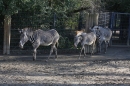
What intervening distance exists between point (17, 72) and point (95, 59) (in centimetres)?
434

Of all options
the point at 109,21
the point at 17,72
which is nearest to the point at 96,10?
the point at 109,21

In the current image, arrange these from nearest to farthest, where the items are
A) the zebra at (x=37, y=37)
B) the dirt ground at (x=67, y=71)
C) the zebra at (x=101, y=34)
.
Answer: the dirt ground at (x=67, y=71), the zebra at (x=37, y=37), the zebra at (x=101, y=34)

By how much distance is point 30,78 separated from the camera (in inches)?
416

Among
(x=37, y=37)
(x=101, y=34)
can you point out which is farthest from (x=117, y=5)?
(x=37, y=37)

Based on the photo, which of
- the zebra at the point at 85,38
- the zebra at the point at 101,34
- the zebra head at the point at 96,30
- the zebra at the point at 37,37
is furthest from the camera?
the zebra at the point at 101,34

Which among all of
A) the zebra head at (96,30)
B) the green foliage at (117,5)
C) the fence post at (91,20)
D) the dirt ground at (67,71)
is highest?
the green foliage at (117,5)

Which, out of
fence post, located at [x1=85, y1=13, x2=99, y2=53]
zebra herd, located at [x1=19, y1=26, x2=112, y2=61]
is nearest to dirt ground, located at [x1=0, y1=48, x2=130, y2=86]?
zebra herd, located at [x1=19, y1=26, x2=112, y2=61]

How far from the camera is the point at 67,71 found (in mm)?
11914

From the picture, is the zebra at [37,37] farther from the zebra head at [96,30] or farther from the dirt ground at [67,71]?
the zebra head at [96,30]

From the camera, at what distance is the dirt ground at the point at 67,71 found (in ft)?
33.2

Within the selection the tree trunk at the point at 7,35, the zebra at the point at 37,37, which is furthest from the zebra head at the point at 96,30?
the tree trunk at the point at 7,35

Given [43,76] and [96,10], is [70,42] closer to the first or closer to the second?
[96,10]

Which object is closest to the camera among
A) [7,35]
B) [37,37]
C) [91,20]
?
[37,37]

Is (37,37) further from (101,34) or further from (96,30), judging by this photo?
(101,34)
